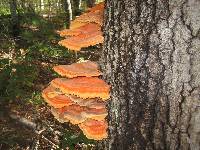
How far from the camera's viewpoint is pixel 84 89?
114 inches

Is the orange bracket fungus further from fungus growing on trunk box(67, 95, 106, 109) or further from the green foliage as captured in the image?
the green foliage

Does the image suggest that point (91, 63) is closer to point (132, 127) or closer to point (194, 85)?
point (132, 127)

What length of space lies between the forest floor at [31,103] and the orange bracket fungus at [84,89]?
116cm

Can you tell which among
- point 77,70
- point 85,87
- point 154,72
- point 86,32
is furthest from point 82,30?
point 154,72

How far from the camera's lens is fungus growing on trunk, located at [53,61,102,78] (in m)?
2.98

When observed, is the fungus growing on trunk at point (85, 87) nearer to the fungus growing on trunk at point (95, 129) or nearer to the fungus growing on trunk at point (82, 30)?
the fungus growing on trunk at point (95, 129)

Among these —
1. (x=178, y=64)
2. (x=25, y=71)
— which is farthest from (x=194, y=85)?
(x=25, y=71)

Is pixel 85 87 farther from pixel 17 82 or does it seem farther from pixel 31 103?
pixel 17 82

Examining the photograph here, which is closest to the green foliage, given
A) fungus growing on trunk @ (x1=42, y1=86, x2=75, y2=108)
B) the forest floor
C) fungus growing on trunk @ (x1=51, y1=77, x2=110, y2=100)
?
the forest floor

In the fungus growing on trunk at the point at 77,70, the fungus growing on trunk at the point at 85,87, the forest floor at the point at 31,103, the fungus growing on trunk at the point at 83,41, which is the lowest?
the forest floor at the point at 31,103

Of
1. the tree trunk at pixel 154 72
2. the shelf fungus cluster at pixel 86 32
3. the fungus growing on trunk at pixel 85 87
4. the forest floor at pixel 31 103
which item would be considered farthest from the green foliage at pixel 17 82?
the tree trunk at pixel 154 72

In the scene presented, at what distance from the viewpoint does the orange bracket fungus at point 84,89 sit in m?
2.92

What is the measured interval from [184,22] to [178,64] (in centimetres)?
33

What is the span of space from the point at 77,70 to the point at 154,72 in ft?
2.47
